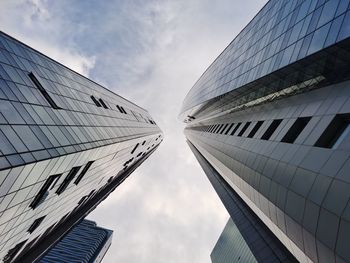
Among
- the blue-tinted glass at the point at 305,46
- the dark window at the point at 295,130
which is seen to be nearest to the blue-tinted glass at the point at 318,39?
the blue-tinted glass at the point at 305,46

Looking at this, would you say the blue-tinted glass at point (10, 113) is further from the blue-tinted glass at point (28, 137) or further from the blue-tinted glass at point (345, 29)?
the blue-tinted glass at point (345, 29)

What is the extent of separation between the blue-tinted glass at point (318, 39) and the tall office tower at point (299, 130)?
0.11 metres

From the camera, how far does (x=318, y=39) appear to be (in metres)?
25.3

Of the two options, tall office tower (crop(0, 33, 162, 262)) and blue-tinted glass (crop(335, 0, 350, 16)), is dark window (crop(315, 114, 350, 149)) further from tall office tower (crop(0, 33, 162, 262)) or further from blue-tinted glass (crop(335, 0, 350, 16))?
tall office tower (crop(0, 33, 162, 262))

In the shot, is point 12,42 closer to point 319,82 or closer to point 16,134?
point 16,134

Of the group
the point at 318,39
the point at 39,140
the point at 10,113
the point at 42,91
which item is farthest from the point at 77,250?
the point at 318,39

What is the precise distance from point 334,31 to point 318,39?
2.43 meters

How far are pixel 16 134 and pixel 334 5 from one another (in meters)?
23.0

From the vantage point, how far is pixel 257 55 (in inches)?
1641

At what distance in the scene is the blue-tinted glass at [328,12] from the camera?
79.2ft

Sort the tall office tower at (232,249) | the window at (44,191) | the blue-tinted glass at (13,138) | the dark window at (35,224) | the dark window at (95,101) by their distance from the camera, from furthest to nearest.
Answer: the tall office tower at (232,249), the dark window at (95,101), the dark window at (35,224), the window at (44,191), the blue-tinted glass at (13,138)

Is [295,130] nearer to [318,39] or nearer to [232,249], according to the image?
[318,39]

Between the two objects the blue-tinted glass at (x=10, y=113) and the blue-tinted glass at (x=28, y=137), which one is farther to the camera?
the blue-tinted glass at (x=28, y=137)

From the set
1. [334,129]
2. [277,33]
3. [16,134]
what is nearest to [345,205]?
[334,129]
